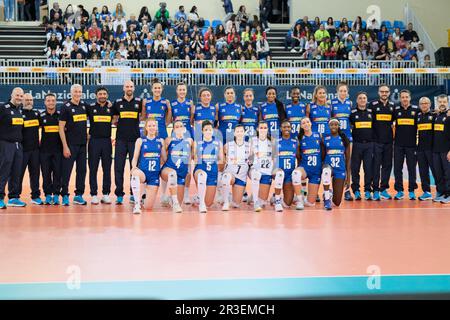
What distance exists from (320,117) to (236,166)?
185 cm

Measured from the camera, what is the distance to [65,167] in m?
9.41

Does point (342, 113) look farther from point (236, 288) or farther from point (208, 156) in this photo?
point (236, 288)

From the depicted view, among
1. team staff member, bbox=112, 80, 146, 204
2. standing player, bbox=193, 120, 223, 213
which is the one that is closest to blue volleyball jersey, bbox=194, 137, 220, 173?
standing player, bbox=193, 120, 223, 213

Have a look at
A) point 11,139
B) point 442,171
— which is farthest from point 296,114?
point 11,139

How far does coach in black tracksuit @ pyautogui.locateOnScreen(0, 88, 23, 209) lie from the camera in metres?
9.09

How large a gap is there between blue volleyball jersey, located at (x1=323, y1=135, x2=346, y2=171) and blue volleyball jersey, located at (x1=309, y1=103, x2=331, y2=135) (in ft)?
2.23

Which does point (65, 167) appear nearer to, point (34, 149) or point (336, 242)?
point (34, 149)

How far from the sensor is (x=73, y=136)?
368 inches

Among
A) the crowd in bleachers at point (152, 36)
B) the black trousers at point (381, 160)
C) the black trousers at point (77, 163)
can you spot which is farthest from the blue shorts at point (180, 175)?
the crowd in bleachers at point (152, 36)

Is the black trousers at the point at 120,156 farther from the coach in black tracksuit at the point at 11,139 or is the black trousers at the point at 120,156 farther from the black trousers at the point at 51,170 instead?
the coach in black tracksuit at the point at 11,139

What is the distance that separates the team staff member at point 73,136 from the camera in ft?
30.5

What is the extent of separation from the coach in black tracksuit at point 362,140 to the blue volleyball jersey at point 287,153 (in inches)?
51.2
